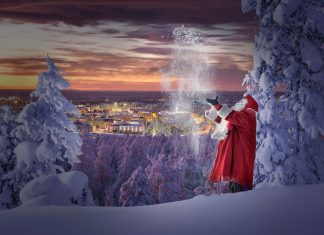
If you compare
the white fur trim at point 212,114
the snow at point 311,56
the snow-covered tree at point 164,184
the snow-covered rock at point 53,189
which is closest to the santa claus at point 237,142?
the white fur trim at point 212,114

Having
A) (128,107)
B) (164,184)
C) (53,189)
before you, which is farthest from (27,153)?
(164,184)

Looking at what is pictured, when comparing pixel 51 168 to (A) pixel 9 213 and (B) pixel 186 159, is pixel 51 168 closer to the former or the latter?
(A) pixel 9 213

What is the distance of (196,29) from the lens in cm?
1925

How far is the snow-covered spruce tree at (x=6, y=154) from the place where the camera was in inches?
802

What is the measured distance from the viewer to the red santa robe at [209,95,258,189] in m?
11.0

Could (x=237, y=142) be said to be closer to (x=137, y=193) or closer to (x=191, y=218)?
(x=191, y=218)

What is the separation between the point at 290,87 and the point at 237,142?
131 inches

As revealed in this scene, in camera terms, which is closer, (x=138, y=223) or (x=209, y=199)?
(x=138, y=223)

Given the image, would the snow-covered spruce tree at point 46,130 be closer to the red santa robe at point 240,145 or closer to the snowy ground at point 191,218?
the red santa robe at point 240,145

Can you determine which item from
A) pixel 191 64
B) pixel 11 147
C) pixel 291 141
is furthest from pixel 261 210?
pixel 11 147

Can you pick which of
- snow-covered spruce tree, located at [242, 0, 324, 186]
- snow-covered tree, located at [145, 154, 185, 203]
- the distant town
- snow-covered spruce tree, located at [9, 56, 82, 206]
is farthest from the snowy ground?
snow-covered tree, located at [145, 154, 185, 203]

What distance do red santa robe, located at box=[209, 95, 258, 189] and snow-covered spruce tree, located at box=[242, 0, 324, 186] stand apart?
71.3 inches

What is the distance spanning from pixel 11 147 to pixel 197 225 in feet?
52.5

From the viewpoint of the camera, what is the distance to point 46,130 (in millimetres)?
17531
